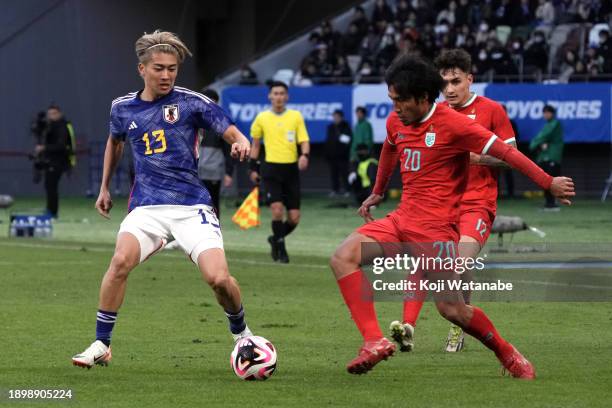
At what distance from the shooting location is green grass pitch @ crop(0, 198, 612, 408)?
7984mm

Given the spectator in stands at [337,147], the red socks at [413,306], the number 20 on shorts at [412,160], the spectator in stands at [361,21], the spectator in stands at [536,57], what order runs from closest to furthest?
the number 20 on shorts at [412,160], the red socks at [413,306], the spectator in stands at [536,57], the spectator in stands at [337,147], the spectator in stands at [361,21]

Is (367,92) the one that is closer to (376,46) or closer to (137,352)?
(376,46)

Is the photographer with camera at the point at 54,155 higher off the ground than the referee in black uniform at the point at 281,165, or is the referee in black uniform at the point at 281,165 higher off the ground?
the referee in black uniform at the point at 281,165

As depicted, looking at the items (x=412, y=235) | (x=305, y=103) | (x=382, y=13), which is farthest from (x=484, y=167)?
(x=382, y=13)

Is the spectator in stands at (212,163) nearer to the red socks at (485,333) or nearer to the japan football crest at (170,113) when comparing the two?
the japan football crest at (170,113)

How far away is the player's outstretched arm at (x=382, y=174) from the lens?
9.46 metres

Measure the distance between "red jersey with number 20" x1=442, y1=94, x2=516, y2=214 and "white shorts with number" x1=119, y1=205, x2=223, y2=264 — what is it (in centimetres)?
224

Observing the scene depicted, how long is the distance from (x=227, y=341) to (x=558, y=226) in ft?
48.4

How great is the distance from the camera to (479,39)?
35031 millimetres

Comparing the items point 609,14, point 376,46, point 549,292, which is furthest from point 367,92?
point 549,292

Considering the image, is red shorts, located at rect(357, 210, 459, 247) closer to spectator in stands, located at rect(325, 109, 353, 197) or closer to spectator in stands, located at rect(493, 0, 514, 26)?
spectator in stands, located at rect(325, 109, 353, 197)

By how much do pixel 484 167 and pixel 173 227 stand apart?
2706 mm

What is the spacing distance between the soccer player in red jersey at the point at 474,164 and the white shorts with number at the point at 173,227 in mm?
1880

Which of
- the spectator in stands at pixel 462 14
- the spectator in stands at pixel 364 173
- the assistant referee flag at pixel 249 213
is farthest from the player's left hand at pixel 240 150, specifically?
the spectator in stands at pixel 462 14
